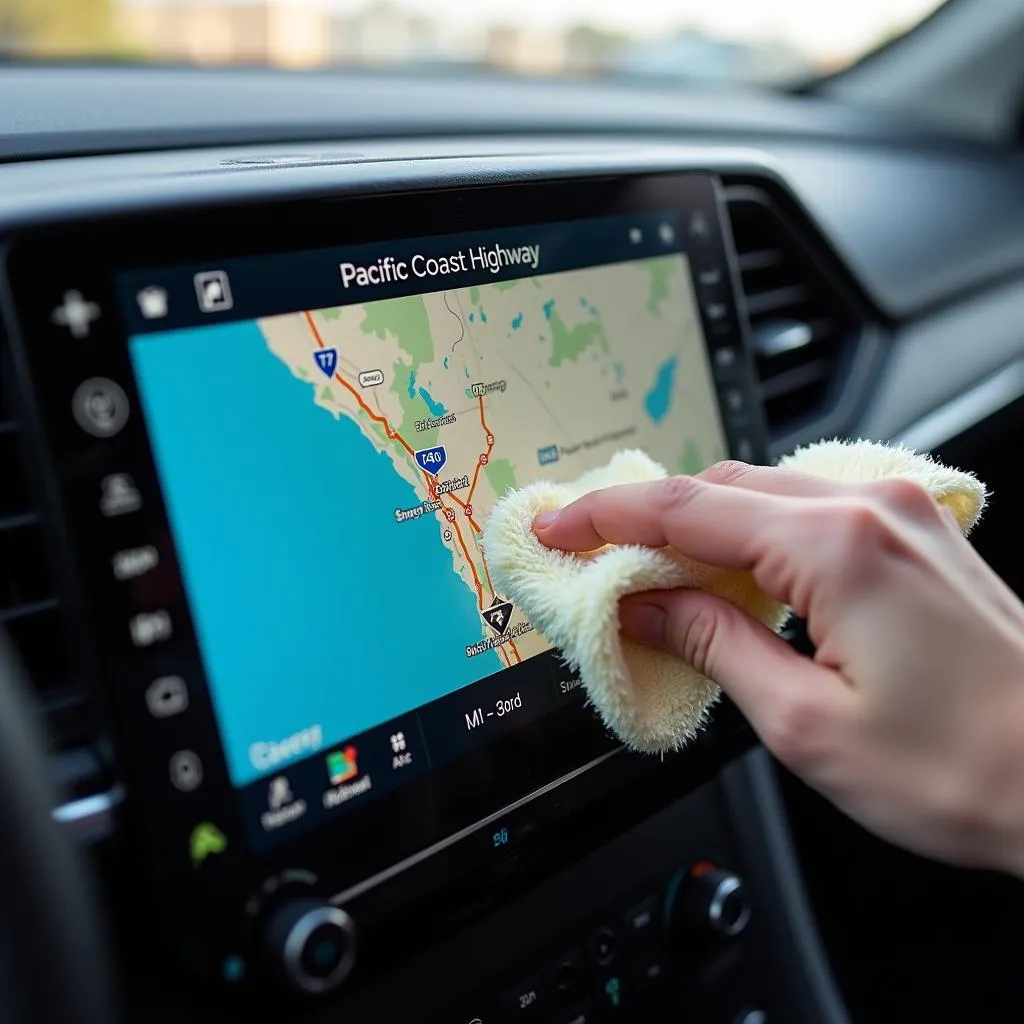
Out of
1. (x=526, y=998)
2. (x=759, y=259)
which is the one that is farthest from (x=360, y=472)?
(x=759, y=259)

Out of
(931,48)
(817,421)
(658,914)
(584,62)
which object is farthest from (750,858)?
(931,48)

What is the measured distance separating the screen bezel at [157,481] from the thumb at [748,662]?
0.15 metres

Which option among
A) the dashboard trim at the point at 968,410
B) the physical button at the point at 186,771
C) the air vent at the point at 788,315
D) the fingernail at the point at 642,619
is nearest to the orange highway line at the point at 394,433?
the fingernail at the point at 642,619

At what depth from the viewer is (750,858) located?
1.11 meters

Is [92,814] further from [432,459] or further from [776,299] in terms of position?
[776,299]

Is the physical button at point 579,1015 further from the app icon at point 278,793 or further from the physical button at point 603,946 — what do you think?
the app icon at point 278,793

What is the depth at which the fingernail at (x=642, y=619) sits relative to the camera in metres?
0.71

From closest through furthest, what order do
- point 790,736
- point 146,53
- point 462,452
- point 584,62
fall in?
point 790,736 → point 462,452 → point 146,53 → point 584,62

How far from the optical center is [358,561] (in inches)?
28.4

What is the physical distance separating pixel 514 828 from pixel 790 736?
231 mm

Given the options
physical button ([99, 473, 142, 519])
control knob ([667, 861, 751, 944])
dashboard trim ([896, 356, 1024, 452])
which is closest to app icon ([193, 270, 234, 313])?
physical button ([99, 473, 142, 519])

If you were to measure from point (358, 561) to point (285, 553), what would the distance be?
0.16 ft

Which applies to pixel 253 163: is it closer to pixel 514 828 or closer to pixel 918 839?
pixel 514 828

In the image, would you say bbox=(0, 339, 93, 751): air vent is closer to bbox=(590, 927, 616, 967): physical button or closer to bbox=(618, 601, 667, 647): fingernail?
bbox=(618, 601, 667, 647): fingernail
